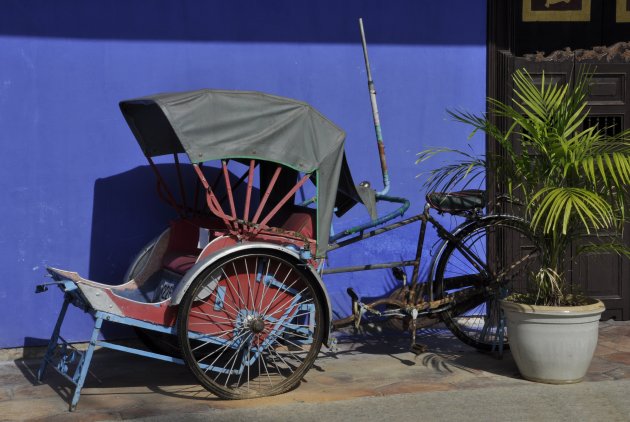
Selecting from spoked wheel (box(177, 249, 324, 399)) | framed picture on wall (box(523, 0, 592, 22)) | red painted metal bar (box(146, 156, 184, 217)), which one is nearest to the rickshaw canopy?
spoked wheel (box(177, 249, 324, 399))

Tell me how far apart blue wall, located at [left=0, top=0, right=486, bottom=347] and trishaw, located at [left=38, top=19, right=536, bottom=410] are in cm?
52

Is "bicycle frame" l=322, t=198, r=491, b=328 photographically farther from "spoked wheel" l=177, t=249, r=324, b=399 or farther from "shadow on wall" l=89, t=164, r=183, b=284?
"shadow on wall" l=89, t=164, r=183, b=284

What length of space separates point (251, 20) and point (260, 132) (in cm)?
177

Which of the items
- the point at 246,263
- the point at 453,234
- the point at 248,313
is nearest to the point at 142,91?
the point at 246,263

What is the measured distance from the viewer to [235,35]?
7230mm

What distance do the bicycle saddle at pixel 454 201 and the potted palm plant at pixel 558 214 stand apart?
0.47 m

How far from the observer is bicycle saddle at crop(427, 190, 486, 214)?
6.77m

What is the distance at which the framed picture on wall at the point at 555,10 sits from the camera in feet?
26.1

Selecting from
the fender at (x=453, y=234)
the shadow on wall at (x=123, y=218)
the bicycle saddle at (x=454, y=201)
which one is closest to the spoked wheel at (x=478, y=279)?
the fender at (x=453, y=234)

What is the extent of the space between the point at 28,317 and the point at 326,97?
2996mm

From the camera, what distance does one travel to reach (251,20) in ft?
23.8

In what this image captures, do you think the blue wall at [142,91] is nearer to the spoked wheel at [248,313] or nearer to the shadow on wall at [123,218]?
the shadow on wall at [123,218]

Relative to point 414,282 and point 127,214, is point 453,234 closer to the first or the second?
point 414,282

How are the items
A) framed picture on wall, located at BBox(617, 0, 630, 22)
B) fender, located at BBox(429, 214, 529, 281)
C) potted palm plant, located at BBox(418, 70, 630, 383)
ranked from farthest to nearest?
framed picture on wall, located at BBox(617, 0, 630, 22) < fender, located at BBox(429, 214, 529, 281) < potted palm plant, located at BBox(418, 70, 630, 383)
